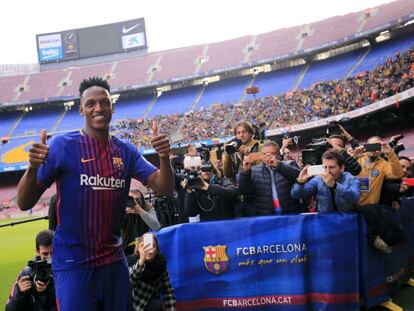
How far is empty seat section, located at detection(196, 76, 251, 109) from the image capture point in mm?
40375

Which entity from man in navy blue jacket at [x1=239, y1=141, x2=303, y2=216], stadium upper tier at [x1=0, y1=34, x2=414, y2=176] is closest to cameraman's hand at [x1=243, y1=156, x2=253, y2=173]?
man in navy blue jacket at [x1=239, y1=141, x2=303, y2=216]

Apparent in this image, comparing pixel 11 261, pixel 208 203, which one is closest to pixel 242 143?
pixel 208 203

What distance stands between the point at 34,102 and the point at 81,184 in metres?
48.8

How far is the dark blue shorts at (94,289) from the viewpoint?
204cm

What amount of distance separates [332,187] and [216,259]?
1306mm

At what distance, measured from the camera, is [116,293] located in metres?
2.18

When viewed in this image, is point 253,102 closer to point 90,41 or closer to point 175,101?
point 175,101

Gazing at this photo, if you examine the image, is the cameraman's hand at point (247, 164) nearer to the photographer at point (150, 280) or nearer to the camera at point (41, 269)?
the photographer at point (150, 280)

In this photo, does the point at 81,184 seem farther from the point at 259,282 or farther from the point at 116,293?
the point at 259,282

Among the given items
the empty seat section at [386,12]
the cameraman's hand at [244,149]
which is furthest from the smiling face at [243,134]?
the empty seat section at [386,12]

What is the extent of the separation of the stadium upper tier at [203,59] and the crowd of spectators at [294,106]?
581 cm

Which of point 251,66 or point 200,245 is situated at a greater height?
point 251,66

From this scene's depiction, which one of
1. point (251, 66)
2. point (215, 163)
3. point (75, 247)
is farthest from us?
point (251, 66)

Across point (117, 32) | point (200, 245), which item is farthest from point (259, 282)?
point (117, 32)
